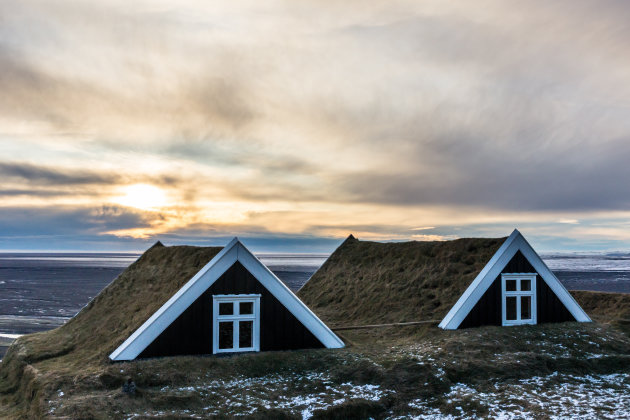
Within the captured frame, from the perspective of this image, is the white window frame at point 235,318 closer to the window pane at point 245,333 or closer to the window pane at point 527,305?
the window pane at point 245,333

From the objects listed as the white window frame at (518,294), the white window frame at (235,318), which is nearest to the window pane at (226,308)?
the white window frame at (235,318)

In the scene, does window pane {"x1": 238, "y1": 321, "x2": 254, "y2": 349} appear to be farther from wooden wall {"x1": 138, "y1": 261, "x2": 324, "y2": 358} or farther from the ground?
the ground

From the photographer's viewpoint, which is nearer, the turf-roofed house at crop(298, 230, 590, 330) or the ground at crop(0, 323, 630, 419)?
the ground at crop(0, 323, 630, 419)

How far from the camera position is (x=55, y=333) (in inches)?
842


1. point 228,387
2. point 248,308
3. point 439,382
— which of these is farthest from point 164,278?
point 439,382

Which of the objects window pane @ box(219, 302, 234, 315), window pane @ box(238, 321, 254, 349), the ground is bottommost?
the ground

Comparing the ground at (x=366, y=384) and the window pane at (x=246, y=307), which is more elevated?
the window pane at (x=246, y=307)

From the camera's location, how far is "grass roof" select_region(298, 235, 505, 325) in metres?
23.3

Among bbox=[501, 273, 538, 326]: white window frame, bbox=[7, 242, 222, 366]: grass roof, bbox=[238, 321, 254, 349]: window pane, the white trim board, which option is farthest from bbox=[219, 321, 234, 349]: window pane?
bbox=[501, 273, 538, 326]: white window frame

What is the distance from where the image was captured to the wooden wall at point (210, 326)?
15516mm

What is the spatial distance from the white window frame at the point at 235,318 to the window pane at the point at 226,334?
77cm

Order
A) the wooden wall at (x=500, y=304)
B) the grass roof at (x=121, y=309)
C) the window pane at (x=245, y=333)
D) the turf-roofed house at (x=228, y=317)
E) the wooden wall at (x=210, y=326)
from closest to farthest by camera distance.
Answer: the turf-roofed house at (x=228, y=317)
the wooden wall at (x=210, y=326)
the window pane at (x=245, y=333)
the grass roof at (x=121, y=309)
the wooden wall at (x=500, y=304)

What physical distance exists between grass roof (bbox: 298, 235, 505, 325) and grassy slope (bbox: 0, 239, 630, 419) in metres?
0.07

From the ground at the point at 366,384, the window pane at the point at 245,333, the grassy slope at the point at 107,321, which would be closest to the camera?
the ground at the point at 366,384
